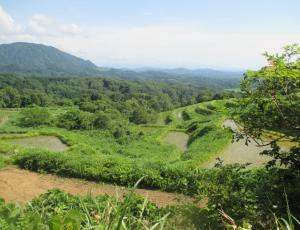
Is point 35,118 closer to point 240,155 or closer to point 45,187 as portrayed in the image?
point 240,155

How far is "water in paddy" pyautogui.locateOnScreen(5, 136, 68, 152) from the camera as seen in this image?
30009mm

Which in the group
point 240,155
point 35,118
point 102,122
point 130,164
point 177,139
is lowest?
point 35,118

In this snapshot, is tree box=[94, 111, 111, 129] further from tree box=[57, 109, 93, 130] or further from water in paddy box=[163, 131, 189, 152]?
water in paddy box=[163, 131, 189, 152]

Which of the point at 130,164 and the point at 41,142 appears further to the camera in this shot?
the point at 41,142

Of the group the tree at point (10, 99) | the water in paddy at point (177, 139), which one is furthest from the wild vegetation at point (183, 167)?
the tree at point (10, 99)

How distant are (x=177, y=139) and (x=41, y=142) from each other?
12.3 metres

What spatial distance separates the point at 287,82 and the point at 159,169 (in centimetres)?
1319

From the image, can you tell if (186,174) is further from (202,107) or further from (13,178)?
(202,107)

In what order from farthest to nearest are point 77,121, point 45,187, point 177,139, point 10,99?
point 10,99
point 77,121
point 177,139
point 45,187

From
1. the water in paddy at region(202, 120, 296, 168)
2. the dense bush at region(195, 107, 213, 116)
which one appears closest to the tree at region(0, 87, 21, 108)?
the dense bush at region(195, 107, 213, 116)

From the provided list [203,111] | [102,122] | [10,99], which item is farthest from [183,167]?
[10,99]

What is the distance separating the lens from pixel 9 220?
2.23 metres

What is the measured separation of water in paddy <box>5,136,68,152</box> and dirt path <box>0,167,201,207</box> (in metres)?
10.4

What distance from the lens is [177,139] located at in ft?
115
